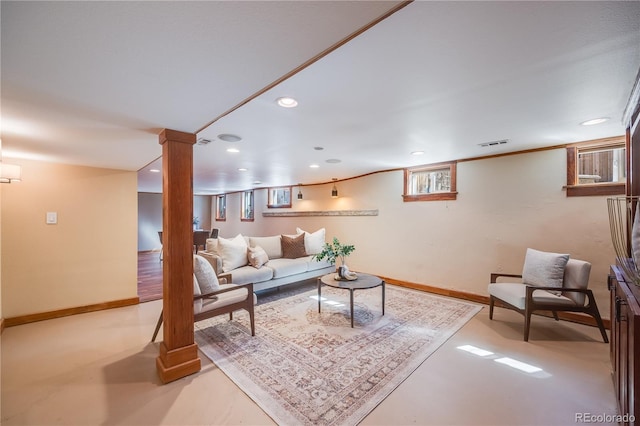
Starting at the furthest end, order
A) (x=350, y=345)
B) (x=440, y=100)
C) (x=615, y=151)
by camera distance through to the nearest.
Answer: (x=615, y=151) < (x=350, y=345) < (x=440, y=100)

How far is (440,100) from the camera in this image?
78.0 inches

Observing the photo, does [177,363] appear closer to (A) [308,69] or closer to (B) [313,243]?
(A) [308,69]

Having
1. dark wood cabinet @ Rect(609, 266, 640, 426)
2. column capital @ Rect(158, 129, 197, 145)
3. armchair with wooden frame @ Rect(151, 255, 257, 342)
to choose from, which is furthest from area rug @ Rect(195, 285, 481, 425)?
column capital @ Rect(158, 129, 197, 145)

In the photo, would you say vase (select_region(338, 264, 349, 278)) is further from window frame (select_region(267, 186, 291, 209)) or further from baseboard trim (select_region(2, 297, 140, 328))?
window frame (select_region(267, 186, 291, 209))

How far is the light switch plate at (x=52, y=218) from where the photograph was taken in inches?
130

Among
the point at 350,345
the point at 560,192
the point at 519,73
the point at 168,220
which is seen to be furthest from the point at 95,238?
the point at 560,192

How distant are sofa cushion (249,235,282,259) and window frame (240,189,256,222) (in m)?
3.55

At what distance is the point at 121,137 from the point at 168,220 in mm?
935

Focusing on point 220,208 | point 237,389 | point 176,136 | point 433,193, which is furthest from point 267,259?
point 220,208

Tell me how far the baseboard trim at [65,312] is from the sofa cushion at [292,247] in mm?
2369

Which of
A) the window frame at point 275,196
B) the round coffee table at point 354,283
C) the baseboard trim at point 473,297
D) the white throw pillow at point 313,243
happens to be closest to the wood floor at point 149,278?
the white throw pillow at point 313,243

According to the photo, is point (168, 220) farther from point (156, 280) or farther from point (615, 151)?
point (615, 151)

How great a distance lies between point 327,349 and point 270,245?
2602 millimetres

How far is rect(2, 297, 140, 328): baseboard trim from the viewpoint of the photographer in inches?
121
